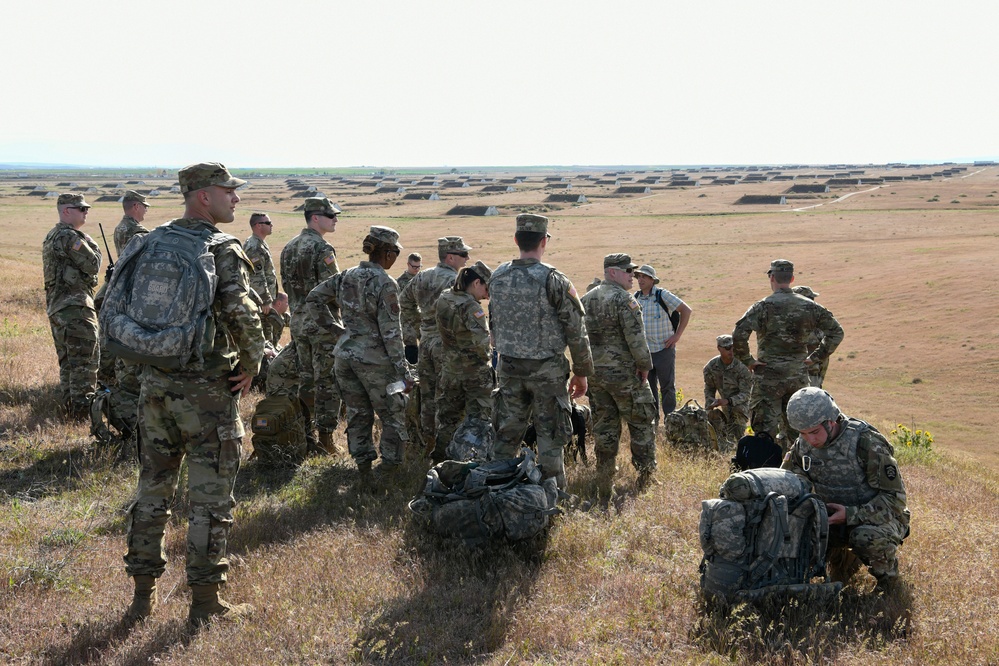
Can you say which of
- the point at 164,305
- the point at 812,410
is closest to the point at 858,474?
the point at 812,410

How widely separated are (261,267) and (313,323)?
8.34 ft

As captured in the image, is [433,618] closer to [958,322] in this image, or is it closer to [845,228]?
[958,322]

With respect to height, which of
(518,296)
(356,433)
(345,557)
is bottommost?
(345,557)

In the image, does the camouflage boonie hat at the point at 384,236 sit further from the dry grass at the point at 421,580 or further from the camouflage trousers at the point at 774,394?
the camouflage trousers at the point at 774,394

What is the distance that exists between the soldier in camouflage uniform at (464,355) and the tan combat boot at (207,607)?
9.58ft

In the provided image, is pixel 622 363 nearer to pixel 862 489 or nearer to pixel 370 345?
pixel 370 345

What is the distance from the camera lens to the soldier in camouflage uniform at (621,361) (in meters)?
7.11

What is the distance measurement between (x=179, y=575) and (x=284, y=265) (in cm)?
416

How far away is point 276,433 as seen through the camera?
7.57 m

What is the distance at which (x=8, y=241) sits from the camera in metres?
45.0

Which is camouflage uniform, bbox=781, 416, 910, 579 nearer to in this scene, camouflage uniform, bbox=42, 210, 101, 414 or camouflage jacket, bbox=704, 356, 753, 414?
camouflage jacket, bbox=704, 356, 753, 414

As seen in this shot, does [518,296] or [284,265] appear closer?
[518,296]

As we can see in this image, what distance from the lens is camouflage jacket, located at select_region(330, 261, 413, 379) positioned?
21.2 feet

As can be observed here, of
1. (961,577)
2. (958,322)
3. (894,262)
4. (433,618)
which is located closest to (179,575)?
(433,618)
